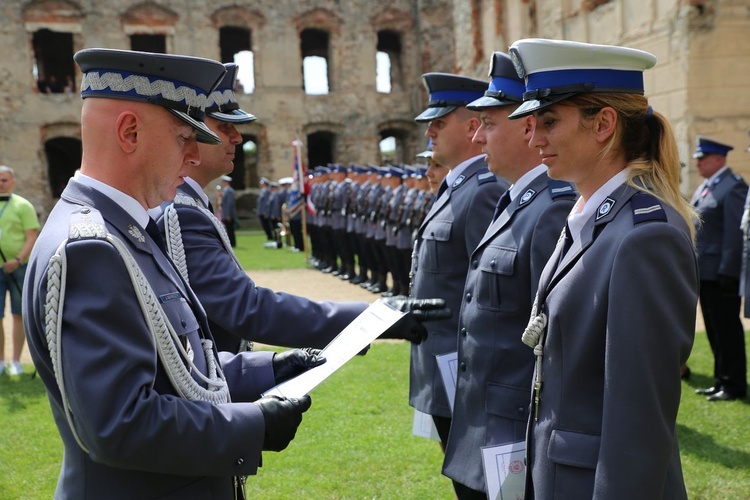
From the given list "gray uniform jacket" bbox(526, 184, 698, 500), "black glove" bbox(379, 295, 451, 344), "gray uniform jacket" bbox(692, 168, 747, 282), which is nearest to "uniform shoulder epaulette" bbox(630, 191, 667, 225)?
"gray uniform jacket" bbox(526, 184, 698, 500)

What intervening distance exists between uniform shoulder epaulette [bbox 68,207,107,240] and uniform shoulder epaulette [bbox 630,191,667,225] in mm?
1271

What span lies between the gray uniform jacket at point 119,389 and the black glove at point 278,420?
0.10 ft

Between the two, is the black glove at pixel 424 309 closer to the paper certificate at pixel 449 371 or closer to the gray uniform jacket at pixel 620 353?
the paper certificate at pixel 449 371

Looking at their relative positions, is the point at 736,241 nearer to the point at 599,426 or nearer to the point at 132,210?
the point at 599,426

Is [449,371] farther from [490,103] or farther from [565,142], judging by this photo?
[565,142]

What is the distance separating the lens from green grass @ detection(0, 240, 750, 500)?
13.3 feet

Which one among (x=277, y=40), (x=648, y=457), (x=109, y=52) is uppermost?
(x=277, y=40)

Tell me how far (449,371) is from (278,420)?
1.43m

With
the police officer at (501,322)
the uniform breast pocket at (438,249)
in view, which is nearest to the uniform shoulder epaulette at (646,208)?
the police officer at (501,322)

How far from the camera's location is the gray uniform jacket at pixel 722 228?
18.8ft

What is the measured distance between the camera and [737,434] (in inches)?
186

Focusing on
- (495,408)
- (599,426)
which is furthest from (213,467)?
(495,408)

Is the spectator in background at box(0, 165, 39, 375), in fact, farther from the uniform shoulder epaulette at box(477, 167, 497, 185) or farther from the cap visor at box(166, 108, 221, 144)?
the cap visor at box(166, 108, 221, 144)

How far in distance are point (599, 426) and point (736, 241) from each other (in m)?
4.73
